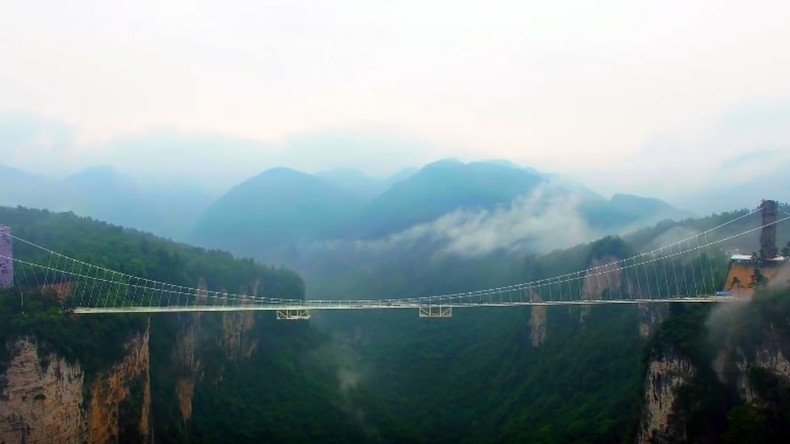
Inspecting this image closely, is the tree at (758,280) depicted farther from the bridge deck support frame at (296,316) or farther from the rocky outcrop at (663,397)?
the bridge deck support frame at (296,316)

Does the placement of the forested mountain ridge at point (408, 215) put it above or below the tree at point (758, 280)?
above

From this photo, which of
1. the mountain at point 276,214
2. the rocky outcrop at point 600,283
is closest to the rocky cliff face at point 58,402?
the rocky outcrop at point 600,283

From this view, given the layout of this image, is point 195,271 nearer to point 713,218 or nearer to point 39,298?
point 39,298

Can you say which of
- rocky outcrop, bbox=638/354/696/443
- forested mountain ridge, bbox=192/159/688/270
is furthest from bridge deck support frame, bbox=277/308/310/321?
forested mountain ridge, bbox=192/159/688/270

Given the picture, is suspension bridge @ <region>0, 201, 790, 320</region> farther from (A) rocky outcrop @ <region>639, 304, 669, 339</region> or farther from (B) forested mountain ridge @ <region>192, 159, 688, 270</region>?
(B) forested mountain ridge @ <region>192, 159, 688, 270</region>

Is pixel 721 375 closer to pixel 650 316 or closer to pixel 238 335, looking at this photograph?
pixel 650 316

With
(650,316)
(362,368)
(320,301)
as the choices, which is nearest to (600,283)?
(650,316)
